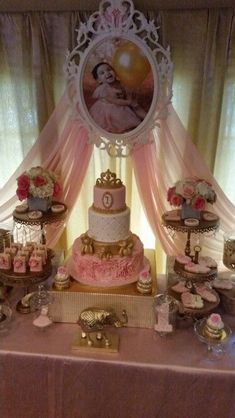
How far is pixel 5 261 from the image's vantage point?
188 cm

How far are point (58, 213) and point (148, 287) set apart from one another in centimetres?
70

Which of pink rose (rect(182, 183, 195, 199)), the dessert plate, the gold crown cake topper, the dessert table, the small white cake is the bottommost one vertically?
the dessert table

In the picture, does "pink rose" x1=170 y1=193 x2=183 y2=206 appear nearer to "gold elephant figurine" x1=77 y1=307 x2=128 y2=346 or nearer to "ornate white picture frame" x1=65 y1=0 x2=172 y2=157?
"ornate white picture frame" x1=65 y1=0 x2=172 y2=157

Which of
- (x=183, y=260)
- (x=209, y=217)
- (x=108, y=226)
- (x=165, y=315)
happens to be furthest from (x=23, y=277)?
(x=209, y=217)

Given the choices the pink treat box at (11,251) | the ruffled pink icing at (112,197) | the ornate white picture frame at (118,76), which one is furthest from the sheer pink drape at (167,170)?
the pink treat box at (11,251)

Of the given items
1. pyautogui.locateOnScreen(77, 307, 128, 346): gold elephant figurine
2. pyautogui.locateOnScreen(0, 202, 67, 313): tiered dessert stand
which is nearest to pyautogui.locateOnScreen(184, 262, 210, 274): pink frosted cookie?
pyautogui.locateOnScreen(77, 307, 128, 346): gold elephant figurine

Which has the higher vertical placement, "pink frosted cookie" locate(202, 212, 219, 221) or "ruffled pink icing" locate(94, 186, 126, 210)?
"ruffled pink icing" locate(94, 186, 126, 210)

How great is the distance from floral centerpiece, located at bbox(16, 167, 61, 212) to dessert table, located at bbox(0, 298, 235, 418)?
769 mm

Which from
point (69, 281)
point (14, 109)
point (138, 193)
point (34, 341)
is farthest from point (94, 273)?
point (14, 109)

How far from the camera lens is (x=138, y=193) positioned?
95.3 inches

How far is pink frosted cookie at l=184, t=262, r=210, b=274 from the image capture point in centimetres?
188

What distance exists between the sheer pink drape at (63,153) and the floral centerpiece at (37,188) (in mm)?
245

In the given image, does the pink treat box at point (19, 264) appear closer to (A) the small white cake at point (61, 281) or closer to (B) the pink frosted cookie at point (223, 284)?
(A) the small white cake at point (61, 281)

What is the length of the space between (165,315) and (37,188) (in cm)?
101
